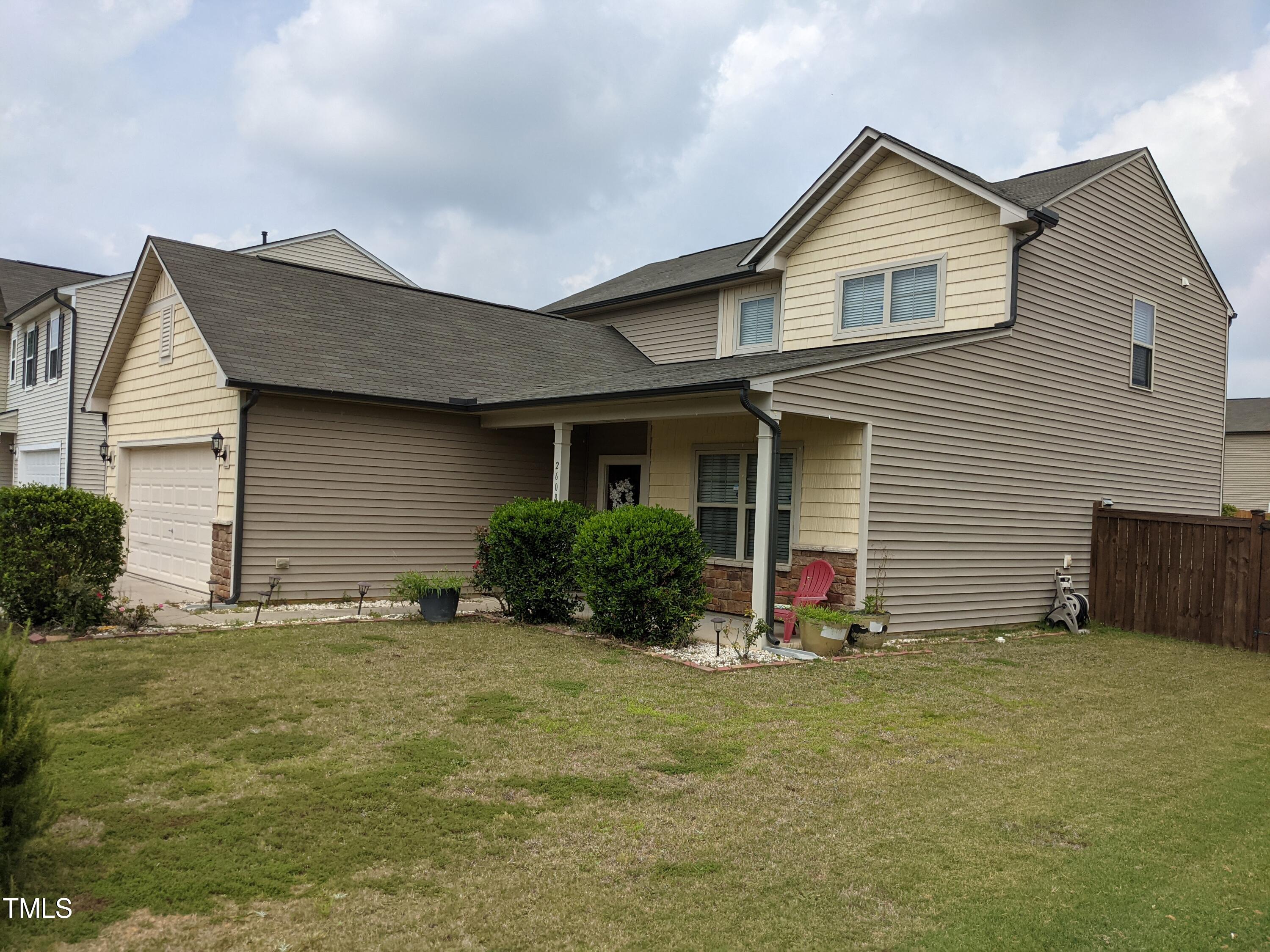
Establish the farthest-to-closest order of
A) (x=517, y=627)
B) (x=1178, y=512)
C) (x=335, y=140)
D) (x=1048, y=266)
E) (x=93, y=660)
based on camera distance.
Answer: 1. (x=335, y=140)
2. (x=1178, y=512)
3. (x=1048, y=266)
4. (x=517, y=627)
5. (x=93, y=660)

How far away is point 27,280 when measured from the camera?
25.0 meters

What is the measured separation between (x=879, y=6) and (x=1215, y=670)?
10876 mm


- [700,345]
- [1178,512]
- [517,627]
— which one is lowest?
[517,627]

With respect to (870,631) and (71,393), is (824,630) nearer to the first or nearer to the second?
(870,631)

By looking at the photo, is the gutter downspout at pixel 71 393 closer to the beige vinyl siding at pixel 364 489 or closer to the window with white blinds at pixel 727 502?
the beige vinyl siding at pixel 364 489

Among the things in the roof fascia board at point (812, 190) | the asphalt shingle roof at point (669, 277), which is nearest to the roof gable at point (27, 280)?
the asphalt shingle roof at point (669, 277)

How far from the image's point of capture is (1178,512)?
587 inches

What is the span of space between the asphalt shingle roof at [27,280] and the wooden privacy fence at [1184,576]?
82.2ft

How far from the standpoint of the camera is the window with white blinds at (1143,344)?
44.5 feet

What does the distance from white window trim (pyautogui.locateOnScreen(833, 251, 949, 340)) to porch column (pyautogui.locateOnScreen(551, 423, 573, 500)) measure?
13.9ft

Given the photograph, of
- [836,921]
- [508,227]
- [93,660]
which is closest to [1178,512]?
[836,921]

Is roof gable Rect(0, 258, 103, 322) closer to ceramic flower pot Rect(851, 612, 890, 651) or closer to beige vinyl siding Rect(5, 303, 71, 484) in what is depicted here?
beige vinyl siding Rect(5, 303, 71, 484)

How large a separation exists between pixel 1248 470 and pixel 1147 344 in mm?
26868

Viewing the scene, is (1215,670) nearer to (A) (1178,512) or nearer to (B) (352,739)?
(A) (1178,512)
